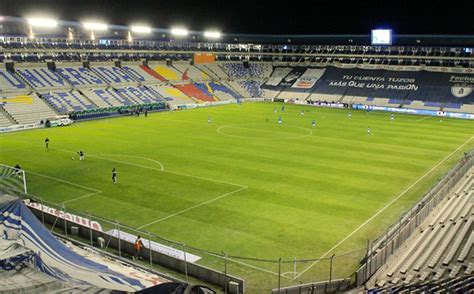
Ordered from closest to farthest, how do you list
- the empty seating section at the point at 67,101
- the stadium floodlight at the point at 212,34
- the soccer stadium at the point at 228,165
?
the soccer stadium at the point at 228,165 → the empty seating section at the point at 67,101 → the stadium floodlight at the point at 212,34

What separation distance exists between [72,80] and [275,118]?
110 feet

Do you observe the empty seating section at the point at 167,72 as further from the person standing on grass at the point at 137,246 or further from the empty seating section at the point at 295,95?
the person standing on grass at the point at 137,246

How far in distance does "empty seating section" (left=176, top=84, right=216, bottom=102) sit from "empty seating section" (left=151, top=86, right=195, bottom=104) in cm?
155

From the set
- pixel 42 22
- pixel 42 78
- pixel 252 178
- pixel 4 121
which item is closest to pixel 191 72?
pixel 42 22

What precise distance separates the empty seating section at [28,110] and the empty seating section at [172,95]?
68.9 ft

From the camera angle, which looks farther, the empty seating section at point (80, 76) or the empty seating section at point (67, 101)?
the empty seating section at point (80, 76)

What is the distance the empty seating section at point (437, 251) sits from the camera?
53.0ft

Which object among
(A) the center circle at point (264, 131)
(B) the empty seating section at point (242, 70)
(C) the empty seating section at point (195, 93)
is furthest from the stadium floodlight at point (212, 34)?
(A) the center circle at point (264, 131)

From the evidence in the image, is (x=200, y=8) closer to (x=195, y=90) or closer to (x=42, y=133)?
(x=195, y=90)

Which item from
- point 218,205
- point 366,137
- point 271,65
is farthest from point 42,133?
point 271,65

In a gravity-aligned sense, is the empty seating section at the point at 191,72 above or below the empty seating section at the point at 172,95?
above

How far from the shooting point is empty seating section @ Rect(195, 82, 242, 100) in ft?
280

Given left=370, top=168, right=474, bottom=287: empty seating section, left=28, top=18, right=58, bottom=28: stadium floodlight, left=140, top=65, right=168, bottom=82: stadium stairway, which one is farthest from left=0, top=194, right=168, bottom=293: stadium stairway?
left=140, top=65, right=168, bottom=82: stadium stairway

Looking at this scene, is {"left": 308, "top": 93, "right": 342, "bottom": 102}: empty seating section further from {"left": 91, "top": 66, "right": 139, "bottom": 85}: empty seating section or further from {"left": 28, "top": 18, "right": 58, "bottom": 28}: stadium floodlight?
{"left": 28, "top": 18, "right": 58, "bottom": 28}: stadium floodlight
